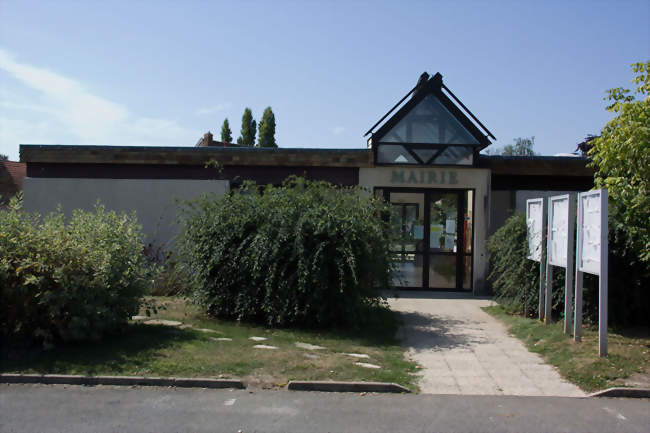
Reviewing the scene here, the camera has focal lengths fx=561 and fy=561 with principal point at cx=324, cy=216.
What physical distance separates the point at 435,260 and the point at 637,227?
18.7 ft

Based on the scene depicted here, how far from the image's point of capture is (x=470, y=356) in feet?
25.9

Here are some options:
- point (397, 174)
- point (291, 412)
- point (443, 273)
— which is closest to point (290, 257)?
point (291, 412)

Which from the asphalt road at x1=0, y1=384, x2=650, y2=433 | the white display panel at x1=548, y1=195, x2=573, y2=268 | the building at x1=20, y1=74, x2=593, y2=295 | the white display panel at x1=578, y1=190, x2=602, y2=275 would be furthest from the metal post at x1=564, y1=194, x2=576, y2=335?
the building at x1=20, y1=74, x2=593, y2=295

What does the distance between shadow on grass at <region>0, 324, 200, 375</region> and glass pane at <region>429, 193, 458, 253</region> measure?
7.34 m

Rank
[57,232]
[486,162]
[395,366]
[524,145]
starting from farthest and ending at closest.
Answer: [524,145] → [486,162] → [57,232] → [395,366]

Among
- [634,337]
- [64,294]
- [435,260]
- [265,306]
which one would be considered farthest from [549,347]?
[64,294]

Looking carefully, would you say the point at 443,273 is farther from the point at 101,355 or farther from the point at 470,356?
the point at 101,355

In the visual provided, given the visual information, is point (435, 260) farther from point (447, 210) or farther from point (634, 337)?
point (634, 337)

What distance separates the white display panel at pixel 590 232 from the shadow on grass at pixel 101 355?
18.5 feet

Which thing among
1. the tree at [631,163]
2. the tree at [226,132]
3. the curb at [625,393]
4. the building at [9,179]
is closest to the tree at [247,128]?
the tree at [226,132]

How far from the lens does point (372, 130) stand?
13758mm

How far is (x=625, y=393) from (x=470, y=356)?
2.09 meters

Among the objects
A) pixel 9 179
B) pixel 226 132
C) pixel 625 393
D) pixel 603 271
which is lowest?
pixel 625 393

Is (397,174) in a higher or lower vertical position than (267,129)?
lower
